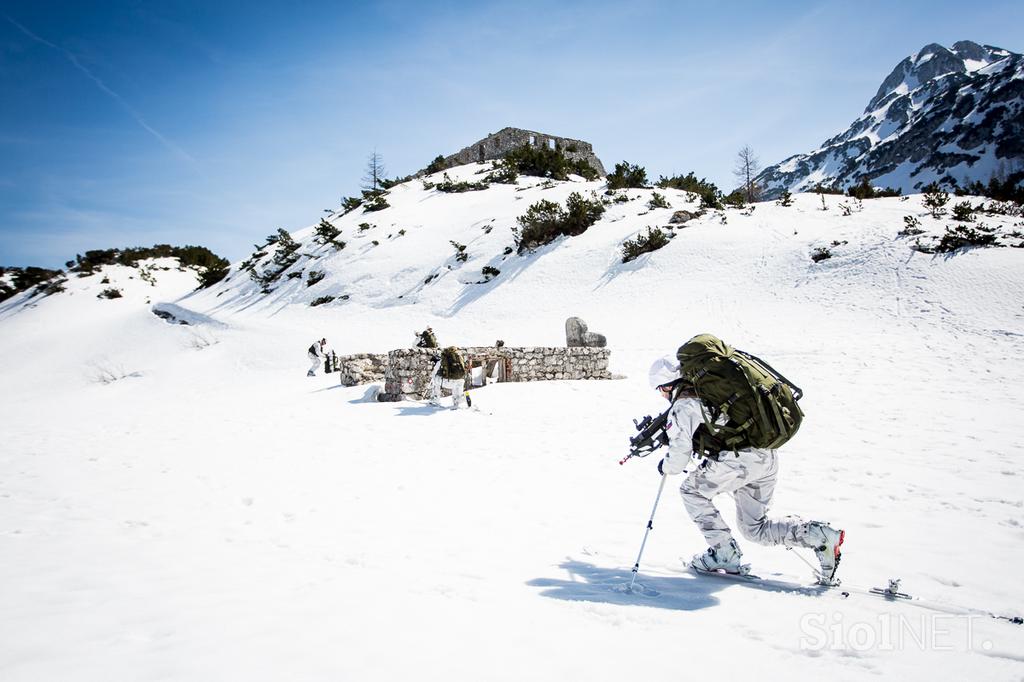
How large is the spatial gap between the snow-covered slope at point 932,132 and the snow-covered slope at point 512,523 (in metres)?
51.2

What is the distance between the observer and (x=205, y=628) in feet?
8.78

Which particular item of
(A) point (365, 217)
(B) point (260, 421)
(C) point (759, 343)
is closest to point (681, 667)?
(B) point (260, 421)

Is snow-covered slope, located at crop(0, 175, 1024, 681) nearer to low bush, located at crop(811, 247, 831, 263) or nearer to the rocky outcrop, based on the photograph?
the rocky outcrop

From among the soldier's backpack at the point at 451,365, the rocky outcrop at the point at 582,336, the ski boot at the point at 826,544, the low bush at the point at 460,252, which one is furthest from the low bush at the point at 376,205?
the ski boot at the point at 826,544

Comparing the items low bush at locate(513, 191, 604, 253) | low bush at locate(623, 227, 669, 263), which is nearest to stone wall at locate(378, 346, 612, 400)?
low bush at locate(623, 227, 669, 263)

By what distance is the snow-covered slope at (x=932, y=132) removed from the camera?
59281 mm

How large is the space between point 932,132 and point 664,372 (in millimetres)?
93502

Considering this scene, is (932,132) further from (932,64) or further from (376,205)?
(376,205)

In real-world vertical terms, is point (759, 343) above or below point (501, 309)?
below

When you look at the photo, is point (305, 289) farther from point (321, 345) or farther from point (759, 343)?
point (759, 343)

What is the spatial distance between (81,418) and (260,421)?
5.54 metres

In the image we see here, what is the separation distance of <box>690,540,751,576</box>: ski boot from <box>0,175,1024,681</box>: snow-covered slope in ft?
0.44

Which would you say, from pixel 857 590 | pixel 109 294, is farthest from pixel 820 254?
pixel 109 294

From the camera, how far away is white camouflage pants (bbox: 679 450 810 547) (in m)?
3.46
